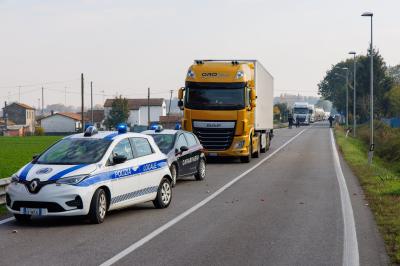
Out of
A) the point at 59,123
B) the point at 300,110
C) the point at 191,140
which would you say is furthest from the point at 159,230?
the point at 59,123

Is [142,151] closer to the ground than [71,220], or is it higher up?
higher up

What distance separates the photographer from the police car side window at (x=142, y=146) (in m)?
12.8

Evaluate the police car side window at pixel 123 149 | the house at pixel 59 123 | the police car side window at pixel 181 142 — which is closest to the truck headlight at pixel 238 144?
the police car side window at pixel 181 142

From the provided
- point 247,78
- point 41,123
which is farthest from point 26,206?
point 41,123

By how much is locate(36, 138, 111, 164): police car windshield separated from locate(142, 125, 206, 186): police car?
5530mm

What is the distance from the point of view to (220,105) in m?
25.9

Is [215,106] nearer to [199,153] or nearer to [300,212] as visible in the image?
[199,153]

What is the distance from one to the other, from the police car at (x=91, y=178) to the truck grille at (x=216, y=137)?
40.5 feet

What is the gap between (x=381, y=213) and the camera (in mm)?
12812

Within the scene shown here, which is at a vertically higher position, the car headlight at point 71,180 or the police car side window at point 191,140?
the police car side window at point 191,140

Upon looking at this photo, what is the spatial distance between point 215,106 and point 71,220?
14505 mm

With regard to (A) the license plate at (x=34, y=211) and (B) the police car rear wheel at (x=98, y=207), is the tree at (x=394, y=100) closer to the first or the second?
(B) the police car rear wheel at (x=98, y=207)

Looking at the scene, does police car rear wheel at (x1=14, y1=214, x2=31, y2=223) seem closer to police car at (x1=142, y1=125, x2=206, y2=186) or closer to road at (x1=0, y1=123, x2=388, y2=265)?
road at (x1=0, y1=123, x2=388, y2=265)

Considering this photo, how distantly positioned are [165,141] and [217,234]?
8.44 m
